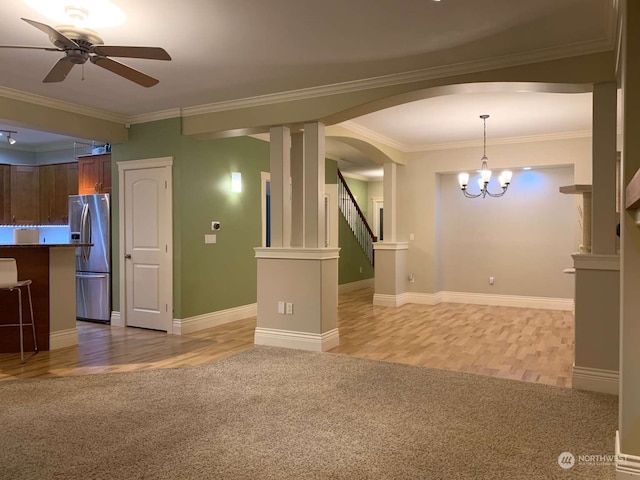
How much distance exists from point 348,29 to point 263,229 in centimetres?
415

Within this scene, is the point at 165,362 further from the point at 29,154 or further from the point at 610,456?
the point at 29,154

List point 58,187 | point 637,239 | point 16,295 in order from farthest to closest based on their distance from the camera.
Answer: point 58,187 < point 16,295 < point 637,239

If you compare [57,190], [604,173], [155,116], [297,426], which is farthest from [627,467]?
[57,190]

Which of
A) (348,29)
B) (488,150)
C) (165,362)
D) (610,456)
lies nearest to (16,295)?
(165,362)

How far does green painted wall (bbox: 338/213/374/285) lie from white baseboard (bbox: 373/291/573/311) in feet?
5.68

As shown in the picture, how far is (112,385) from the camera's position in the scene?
12.3 feet

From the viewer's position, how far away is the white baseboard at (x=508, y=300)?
7.48 meters

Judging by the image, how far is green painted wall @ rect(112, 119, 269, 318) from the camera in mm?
5832

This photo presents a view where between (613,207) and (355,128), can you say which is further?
(355,128)

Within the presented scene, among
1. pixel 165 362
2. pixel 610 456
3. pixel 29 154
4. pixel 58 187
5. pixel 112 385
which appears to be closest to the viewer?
pixel 610 456

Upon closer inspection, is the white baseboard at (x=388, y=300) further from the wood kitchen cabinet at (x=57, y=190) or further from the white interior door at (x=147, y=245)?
the wood kitchen cabinet at (x=57, y=190)

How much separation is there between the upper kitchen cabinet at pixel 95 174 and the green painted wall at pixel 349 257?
15.2ft

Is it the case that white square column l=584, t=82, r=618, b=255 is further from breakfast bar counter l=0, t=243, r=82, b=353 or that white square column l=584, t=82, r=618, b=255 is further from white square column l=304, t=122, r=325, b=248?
breakfast bar counter l=0, t=243, r=82, b=353

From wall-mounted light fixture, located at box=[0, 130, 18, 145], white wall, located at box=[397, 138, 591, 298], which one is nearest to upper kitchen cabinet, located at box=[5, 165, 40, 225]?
wall-mounted light fixture, located at box=[0, 130, 18, 145]
